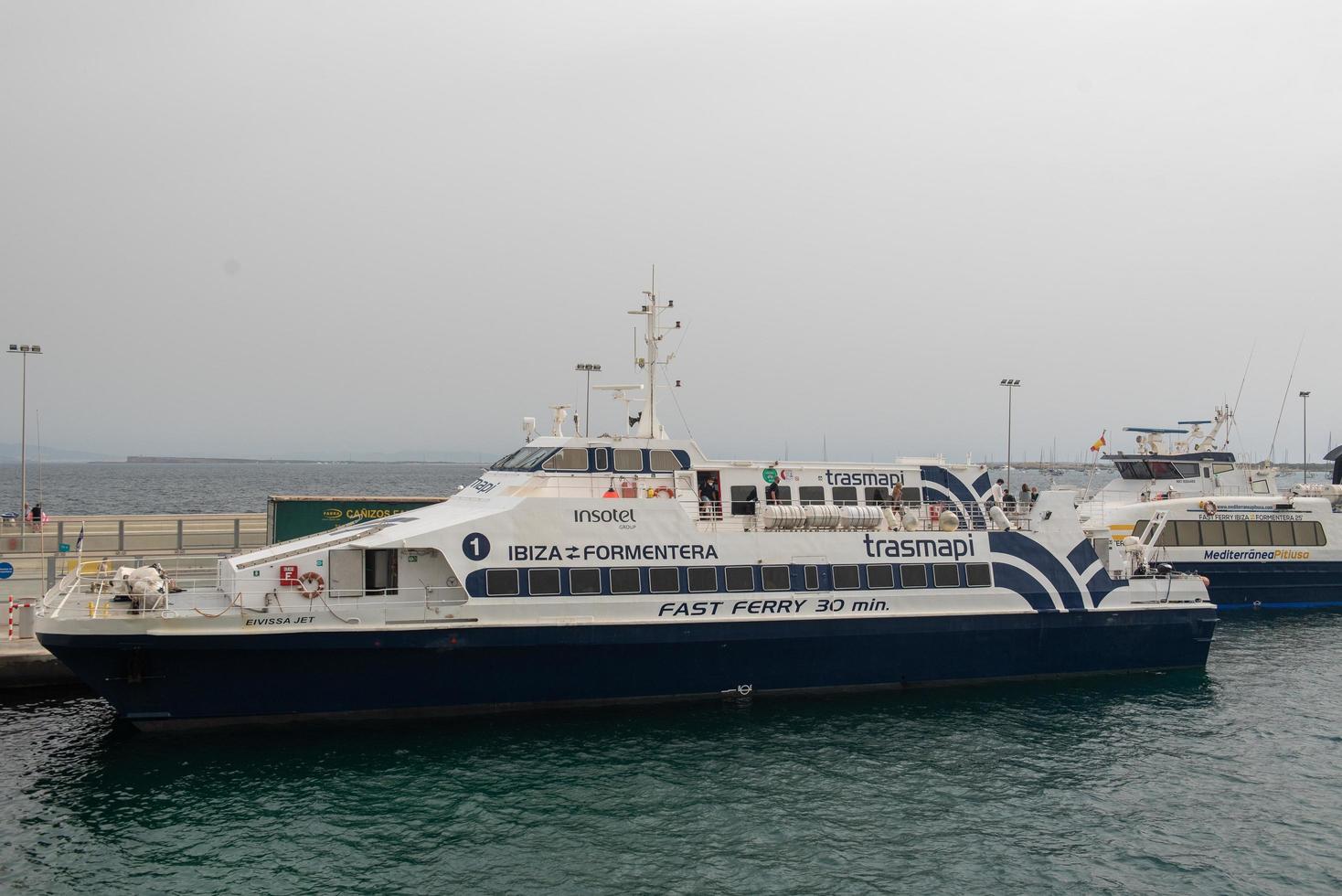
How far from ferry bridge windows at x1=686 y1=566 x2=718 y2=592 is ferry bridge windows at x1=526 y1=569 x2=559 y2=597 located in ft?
8.48

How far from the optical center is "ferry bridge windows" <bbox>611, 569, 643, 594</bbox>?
1700 cm

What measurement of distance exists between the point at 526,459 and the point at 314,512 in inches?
463

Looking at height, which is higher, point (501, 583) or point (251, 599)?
Answer: point (501, 583)

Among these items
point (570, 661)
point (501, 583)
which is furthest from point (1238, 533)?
point (501, 583)

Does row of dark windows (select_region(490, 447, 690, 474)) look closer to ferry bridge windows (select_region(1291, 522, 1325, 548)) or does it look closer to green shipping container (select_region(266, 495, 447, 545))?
green shipping container (select_region(266, 495, 447, 545))

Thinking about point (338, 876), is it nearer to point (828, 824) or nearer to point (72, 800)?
point (72, 800)

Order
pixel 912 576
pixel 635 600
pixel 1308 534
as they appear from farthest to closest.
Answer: pixel 1308 534 → pixel 912 576 → pixel 635 600

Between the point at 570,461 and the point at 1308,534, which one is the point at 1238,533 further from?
the point at 570,461

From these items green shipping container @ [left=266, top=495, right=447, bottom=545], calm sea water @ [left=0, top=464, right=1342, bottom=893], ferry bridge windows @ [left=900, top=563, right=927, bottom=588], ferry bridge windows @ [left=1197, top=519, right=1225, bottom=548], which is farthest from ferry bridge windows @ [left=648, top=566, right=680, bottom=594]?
ferry bridge windows @ [left=1197, top=519, right=1225, bottom=548]

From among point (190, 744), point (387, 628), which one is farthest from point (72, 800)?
point (387, 628)

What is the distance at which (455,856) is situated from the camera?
11891 millimetres

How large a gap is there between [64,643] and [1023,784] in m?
15.6

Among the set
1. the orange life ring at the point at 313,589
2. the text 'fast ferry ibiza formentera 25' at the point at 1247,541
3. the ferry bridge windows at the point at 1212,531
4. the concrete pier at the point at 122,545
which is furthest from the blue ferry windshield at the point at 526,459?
the ferry bridge windows at the point at 1212,531

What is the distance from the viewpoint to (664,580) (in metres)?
17.3
